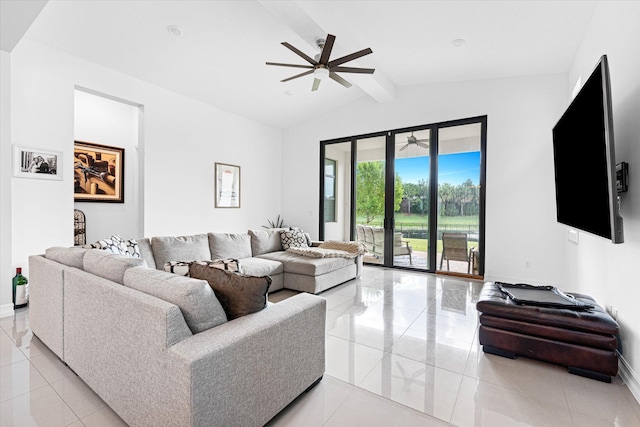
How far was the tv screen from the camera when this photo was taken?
1812mm

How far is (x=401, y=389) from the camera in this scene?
1986 millimetres

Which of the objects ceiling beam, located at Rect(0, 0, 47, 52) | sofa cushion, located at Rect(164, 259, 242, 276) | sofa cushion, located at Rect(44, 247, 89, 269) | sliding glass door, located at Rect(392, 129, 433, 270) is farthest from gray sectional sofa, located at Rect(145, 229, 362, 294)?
ceiling beam, located at Rect(0, 0, 47, 52)

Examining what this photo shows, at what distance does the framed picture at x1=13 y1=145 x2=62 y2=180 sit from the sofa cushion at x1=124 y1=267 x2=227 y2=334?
3.20 m

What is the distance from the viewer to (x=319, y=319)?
195 cm

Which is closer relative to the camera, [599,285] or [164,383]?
[164,383]

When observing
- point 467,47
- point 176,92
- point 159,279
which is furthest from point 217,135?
point 159,279

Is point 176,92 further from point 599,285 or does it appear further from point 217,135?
point 599,285

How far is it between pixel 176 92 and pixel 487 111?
→ 524cm

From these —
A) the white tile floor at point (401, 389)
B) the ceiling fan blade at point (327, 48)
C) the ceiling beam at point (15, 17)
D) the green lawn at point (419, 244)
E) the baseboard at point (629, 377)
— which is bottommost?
the white tile floor at point (401, 389)

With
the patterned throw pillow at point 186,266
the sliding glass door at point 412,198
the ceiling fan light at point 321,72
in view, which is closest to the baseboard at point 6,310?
the patterned throw pillow at point 186,266

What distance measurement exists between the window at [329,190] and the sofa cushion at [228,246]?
2.55 m

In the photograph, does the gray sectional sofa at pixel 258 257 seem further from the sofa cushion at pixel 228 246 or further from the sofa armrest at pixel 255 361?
the sofa armrest at pixel 255 361

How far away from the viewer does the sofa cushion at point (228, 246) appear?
4.21m

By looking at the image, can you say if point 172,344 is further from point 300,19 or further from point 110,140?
point 110,140
